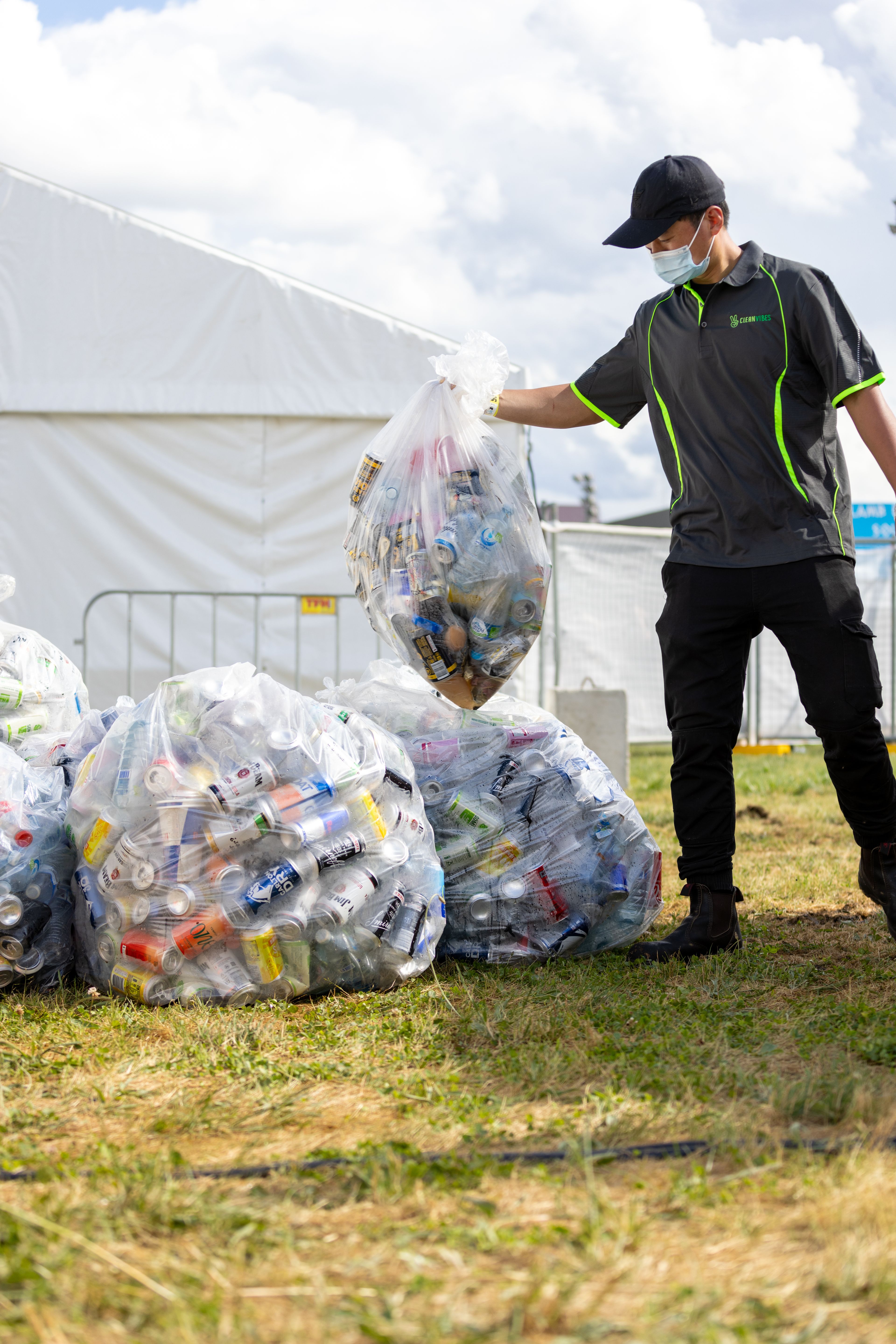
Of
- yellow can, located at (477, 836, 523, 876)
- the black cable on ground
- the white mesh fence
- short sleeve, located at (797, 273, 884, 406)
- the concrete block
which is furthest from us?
the white mesh fence

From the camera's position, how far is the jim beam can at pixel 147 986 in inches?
100

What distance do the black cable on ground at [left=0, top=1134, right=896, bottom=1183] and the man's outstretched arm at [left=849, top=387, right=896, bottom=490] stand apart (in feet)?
5.55

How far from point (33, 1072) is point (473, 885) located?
125cm

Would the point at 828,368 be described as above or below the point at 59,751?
above

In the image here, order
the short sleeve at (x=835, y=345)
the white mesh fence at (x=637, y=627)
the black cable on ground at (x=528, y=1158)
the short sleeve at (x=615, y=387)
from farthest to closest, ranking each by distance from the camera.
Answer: the white mesh fence at (x=637, y=627) < the short sleeve at (x=615, y=387) < the short sleeve at (x=835, y=345) < the black cable on ground at (x=528, y=1158)

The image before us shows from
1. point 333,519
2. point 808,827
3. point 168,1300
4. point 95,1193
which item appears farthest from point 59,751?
point 333,519

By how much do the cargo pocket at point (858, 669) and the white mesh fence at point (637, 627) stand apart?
738 centimetres

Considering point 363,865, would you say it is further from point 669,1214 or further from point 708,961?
point 669,1214

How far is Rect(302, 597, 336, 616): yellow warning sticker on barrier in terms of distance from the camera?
7.31m

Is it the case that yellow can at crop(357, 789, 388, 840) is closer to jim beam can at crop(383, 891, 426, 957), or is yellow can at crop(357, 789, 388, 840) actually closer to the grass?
jim beam can at crop(383, 891, 426, 957)

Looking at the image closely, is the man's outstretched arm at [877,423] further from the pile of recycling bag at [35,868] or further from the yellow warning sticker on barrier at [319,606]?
the yellow warning sticker on barrier at [319,606]

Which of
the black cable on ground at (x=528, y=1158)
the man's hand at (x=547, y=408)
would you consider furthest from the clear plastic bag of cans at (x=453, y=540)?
the black cable on ground at (x=528, y=1158)

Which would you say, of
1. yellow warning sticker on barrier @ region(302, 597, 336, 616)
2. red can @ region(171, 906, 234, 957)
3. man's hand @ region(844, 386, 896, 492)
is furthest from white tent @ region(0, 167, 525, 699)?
red can @ region(171, 906, 234, 957)

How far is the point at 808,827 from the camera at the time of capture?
5402 millimetres
